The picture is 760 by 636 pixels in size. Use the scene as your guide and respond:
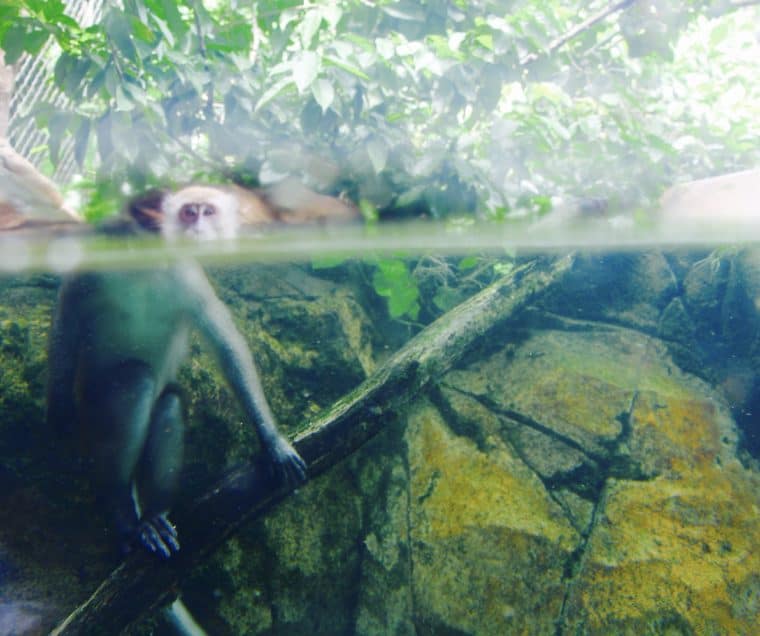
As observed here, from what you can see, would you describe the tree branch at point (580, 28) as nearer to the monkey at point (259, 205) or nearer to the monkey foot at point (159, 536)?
the monkey at point (259, 205)

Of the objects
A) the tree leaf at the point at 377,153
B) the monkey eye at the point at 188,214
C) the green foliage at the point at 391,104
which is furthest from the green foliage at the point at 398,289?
the monkey eye at the point at 188,214

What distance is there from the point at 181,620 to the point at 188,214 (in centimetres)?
176

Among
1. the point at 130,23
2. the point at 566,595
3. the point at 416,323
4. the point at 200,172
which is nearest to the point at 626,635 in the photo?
the point at 566,595

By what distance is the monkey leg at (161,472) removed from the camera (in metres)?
2.14

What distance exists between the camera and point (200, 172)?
221 centimetres

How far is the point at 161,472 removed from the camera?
2287mm

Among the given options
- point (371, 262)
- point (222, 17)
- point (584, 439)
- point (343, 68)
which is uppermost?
point (222, 17)

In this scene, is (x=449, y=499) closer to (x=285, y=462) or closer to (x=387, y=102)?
(x=285, y=462)

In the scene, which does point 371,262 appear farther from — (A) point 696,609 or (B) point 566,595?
(A) point 696,609

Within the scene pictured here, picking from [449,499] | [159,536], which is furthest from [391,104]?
[159,536]

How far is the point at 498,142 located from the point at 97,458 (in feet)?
7.76

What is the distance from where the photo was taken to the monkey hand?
225 cm

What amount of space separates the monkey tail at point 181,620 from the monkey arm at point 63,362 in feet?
2.92

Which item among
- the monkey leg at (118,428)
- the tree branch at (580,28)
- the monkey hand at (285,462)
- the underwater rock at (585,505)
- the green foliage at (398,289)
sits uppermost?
the tree branch at (580,28)
